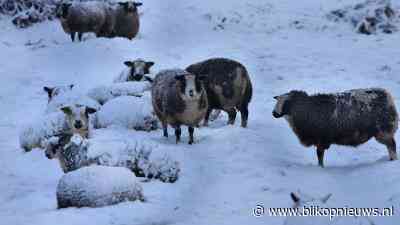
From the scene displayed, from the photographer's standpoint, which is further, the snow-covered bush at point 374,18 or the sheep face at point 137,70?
the snow-covered bush at point 374,18

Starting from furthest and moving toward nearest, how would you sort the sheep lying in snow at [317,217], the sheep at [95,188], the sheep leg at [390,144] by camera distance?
the sheep leg at [390,144]
the sheep at [95,188]
the sheep lying in snow at [317,217]

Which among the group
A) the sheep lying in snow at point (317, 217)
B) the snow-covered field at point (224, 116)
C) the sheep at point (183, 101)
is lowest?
the snow-covered field at point (224, 116)

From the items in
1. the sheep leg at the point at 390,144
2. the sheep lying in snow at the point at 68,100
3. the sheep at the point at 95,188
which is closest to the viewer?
the sheep at the point at 95,188

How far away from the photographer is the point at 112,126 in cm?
1327

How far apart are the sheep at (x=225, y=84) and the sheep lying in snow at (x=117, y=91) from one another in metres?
2.01

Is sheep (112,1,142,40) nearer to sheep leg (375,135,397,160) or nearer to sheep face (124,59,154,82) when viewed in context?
sheep face (124,59,154,82)

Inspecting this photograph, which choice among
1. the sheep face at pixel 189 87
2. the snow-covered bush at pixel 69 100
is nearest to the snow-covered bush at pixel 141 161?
the sheep face at pixel 189 87

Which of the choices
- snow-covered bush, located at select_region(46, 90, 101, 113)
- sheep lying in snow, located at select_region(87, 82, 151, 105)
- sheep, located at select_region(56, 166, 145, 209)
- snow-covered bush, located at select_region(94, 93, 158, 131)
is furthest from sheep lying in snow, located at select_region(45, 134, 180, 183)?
sheep lying in snow, located at select_region(87, 82, 151, 105)

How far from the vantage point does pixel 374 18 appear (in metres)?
22.5

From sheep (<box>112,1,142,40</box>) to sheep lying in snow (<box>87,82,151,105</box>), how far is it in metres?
7.33

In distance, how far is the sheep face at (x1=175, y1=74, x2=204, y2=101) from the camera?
1159 cm

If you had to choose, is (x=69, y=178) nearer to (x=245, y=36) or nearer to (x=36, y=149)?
(x=36, y=149)

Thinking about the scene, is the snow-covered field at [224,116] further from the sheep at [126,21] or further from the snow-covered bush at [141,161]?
the sheep at [126,21]

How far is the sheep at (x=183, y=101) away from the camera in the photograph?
11633 millimetres
